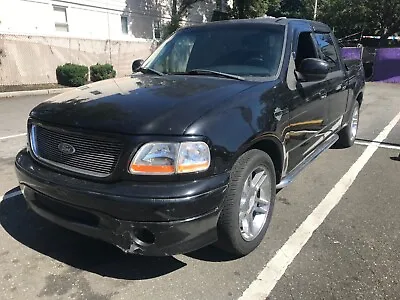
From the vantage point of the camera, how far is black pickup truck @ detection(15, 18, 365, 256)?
7.84ft

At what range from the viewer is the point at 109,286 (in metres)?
2.68

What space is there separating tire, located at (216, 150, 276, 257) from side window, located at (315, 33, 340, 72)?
2.05m

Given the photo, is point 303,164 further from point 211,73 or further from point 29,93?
point 29,93

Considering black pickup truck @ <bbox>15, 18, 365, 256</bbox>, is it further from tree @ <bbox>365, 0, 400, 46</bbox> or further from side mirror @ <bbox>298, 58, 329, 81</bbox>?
tree @ <bbox>365, 0, 400, 46</bbox>

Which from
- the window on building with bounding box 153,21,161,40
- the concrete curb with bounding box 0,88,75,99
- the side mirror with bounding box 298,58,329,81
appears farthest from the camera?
the window on building with bounding box 153,21,161,40

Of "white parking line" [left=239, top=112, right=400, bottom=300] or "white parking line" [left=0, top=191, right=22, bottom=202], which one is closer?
"white parking line" [left=239, top=112, right=400, bottom=300]

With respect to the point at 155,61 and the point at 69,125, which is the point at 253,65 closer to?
the point at 155,61

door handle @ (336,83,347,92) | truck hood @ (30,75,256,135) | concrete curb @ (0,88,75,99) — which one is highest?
truck hood @ (30,75,256,135)

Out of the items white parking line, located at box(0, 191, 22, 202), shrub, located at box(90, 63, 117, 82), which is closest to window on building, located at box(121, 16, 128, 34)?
shrub, located at box(90, 63, 117, 82)

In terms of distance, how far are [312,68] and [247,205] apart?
4.80 feet

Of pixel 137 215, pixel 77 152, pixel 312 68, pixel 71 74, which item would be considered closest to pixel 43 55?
pixel 71 74

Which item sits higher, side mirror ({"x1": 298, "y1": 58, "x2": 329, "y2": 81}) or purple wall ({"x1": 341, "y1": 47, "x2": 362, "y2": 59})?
side mirror ({"x1": 298, "y1": 58, "x2": 329, "y2": 81})

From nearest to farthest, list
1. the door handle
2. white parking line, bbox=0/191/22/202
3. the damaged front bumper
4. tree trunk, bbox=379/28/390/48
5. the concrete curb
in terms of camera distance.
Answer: the damaged front bumper < white parking line, bbox=0/191/22/202 < the door handle < the concrete curb < tree trunk, bbox=379/28/390/48

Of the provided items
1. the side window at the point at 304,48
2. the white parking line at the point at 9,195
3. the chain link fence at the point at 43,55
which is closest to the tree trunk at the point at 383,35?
the chain link fence at the point at 43,55
